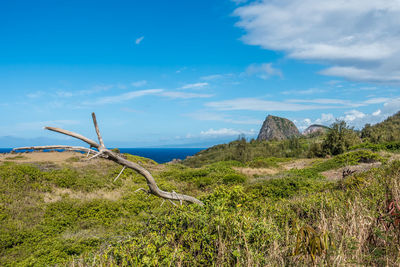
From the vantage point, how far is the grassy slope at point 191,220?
282cm

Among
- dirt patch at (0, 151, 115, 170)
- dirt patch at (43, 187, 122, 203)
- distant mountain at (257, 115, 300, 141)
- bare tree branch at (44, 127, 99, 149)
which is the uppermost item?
distant mountain at (257, 115, 300, 141)

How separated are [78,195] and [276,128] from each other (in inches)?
4227

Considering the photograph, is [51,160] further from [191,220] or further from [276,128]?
[276,128]

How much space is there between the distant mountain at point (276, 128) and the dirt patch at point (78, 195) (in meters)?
99.1

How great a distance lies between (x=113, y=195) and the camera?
1240cm

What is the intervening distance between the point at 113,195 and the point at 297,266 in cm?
1140

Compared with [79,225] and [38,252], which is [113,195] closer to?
[79,225]

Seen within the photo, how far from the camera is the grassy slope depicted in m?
2.82

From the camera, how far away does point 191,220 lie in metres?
3.61

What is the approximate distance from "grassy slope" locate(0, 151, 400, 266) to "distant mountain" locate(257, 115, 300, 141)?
91.6 meters

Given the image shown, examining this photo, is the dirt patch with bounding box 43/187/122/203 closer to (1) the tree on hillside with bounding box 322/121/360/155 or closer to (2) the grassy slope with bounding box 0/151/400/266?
(2) the grassy slope with bounding box 0/151/400/266

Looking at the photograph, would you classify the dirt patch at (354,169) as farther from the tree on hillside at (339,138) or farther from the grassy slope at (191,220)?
the tree on hillside at (339,138)

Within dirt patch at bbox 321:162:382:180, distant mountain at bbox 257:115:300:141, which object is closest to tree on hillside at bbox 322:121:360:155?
dirt patch at bbox 321:162:382:180

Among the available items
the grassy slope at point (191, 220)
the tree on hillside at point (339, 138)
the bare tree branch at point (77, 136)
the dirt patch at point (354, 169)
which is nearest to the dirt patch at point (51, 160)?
the grassy slope at point (191, 220)
